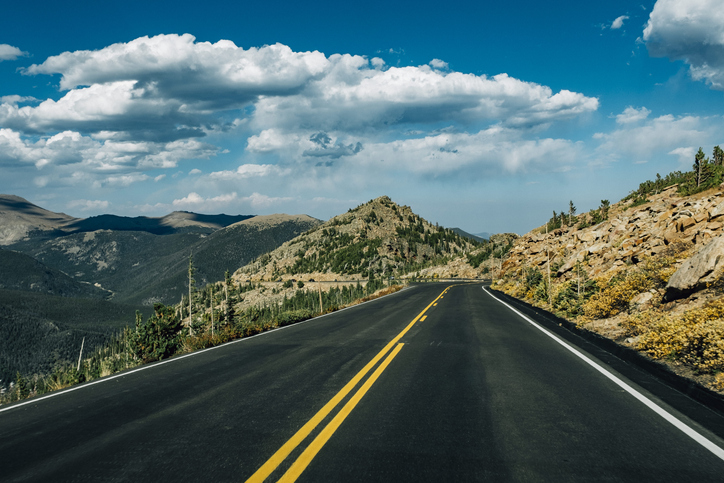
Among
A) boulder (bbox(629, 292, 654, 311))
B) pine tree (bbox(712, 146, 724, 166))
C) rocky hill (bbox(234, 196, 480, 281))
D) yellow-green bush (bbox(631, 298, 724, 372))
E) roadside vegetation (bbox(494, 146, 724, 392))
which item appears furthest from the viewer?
rocky hill (bbox(234, 196, 480, 281))

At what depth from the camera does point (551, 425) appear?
484 centimetres

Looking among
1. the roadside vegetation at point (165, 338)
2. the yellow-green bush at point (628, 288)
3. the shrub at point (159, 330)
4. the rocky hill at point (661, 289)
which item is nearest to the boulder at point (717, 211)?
the rocky hill at point (661, 289)

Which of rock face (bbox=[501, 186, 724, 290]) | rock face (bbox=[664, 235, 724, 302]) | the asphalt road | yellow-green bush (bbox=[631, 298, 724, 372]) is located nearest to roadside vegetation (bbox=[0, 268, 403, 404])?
the asphalt road

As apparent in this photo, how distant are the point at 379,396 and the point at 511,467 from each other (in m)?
2.41

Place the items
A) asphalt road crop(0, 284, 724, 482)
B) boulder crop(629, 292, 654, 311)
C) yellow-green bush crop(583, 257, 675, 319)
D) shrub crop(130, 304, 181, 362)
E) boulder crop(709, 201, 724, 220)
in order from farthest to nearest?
shrub crop(130, 304, 181, 362) < boulder crop(709, 201, 724, 220) < yellow-green bush crop(583, 257, 675, 319) < boulder crop(629, 292, 654, 311) < asphalt road crop(0, 284, 724, 482)

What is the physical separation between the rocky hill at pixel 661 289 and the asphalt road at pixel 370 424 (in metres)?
1.04

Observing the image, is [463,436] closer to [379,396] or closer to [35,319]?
[379,396]

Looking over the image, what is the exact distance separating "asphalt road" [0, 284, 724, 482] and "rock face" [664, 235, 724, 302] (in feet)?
13.8

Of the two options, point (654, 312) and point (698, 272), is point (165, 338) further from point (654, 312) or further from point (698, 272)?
point (698, 272)

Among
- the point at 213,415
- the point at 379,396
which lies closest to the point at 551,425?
the point at 379,396

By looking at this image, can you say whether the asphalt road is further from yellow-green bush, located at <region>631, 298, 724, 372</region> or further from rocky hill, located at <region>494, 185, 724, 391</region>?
rocky hill, located at <region>494, 185, 724, 391</region>

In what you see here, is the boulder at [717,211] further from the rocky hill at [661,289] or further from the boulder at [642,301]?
the boulder at [642,301]

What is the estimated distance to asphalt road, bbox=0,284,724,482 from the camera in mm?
3801

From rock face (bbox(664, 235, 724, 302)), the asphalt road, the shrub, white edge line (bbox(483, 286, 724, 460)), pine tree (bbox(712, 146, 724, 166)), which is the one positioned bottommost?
the shrub
